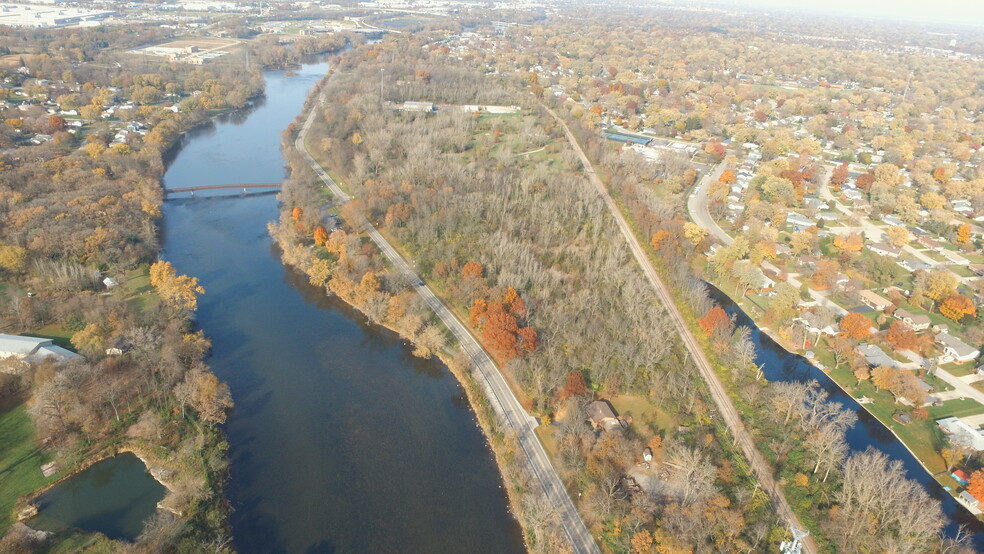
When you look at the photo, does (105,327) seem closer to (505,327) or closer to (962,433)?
(505,327)

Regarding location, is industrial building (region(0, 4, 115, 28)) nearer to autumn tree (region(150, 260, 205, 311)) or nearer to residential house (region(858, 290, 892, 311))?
autumn tree (region(150, 260, 205, 311))

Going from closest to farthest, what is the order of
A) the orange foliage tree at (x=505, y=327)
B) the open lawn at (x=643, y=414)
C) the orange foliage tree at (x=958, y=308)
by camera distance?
the open lawn at (x=643, y=414), the orange foliage tree at (x=505, y=327), the orange foliage tree at (x=958, y=308)

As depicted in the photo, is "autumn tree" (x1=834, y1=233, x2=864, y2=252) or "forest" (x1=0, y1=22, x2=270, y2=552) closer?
"forest" (x1=0, y1=22, x2=270, y2=552)

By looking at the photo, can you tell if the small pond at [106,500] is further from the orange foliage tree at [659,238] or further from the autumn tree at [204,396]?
the orange foliage tree at [659,238]

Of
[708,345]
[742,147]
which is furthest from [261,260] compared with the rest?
[742,147]

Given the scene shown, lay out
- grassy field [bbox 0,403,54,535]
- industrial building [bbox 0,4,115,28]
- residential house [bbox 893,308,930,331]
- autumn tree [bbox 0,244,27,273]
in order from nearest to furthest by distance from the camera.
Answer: grassy field [bbox 0,403,54,535] < autumn tree [bbox 0,244,27,273] < residential house [bbox 893,308,930,331] < industrial building [bbox 0,4,115,28]

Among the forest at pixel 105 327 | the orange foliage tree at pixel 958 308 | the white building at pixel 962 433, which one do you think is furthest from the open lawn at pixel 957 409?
the forest at pixel 105 327

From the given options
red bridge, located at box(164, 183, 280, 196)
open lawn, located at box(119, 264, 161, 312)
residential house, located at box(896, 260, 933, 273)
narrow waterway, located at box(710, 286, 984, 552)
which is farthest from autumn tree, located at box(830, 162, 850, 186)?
open lawn, located at box(119, 264, 161, 312)
